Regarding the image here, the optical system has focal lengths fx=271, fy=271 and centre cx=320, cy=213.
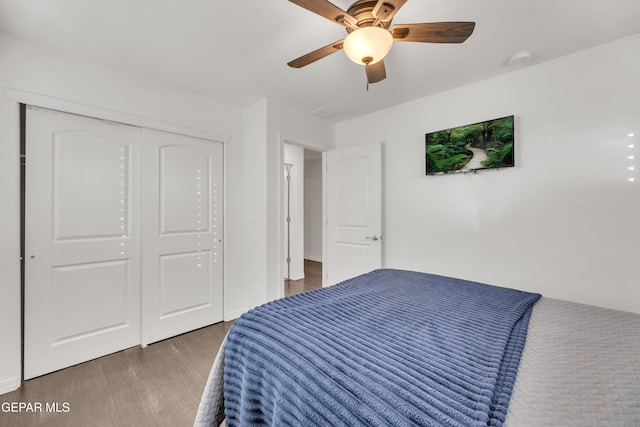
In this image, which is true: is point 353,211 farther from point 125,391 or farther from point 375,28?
point 125,391

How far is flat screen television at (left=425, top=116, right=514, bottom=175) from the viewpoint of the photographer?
2.35m

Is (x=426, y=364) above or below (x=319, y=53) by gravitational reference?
below

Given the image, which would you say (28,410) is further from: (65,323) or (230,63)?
(230,63)

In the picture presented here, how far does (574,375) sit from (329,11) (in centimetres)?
168

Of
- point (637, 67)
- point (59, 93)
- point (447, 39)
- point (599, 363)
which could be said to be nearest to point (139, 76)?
point (59, 93)

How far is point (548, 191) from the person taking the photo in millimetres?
2186

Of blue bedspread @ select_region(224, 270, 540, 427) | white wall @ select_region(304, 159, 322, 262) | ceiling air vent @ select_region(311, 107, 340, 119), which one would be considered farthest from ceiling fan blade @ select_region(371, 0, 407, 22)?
white wall @ select_region(304, 159, 322, 262)

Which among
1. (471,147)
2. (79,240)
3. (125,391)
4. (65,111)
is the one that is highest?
(65,111)

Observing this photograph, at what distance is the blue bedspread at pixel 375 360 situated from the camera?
701 millimetres

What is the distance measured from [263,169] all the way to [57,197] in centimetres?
165

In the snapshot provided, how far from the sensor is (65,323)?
209 centimetres

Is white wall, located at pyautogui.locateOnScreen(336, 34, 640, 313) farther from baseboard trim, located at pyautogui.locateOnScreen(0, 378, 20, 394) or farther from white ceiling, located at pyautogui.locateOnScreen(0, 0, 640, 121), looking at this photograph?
baseboard trim, located at pyautogui.locateOnScreen(0, 378, 20, 394)

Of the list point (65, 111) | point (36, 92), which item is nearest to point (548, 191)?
point (65, 111)

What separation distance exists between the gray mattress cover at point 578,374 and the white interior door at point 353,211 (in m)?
1.97
